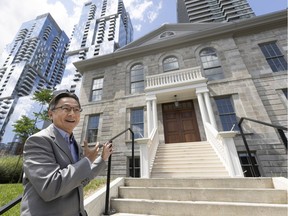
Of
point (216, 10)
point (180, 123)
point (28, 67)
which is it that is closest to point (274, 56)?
point (180, 123)

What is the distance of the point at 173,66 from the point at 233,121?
215 inches

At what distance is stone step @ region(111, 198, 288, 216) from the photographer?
95.3 inches

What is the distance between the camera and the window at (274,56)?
352 inches

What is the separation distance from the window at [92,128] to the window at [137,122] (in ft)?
9.10

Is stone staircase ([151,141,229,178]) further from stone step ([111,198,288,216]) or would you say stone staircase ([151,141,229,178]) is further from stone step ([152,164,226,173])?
stone step ([111,198,288,216])

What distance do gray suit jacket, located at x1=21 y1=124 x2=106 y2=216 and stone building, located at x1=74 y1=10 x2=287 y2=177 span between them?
5.52m

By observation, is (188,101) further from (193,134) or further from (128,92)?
(128,92)

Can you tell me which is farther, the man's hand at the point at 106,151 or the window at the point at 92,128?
the window at the point at 92,128

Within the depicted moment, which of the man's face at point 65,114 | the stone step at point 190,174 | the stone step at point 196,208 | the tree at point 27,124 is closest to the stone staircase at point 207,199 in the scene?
the stone step at point 196,208

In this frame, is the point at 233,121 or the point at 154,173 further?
the point at 233,121

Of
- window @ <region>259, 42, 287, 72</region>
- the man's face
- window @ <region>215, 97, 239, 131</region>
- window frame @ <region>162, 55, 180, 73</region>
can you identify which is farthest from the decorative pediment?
the man's face

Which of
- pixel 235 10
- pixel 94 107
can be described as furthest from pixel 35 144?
pixel 235 10

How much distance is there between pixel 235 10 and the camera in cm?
5616

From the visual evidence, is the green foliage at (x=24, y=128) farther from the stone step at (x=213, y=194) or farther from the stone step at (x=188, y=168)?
the stone step at (x=213, y=194)
